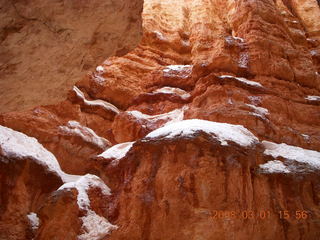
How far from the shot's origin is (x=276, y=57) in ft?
62.8

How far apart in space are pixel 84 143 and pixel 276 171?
9.32 meters

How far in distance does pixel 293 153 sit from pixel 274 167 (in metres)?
1.43

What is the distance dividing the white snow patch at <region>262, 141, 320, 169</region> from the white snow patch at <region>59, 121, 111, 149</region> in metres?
8.23

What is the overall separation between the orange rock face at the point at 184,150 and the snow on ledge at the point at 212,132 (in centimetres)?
6

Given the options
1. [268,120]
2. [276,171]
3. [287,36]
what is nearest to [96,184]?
[276,171]

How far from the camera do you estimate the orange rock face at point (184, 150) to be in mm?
10250

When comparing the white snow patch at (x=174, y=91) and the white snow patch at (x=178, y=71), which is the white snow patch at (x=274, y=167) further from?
the white snow patch at (x=178, y=71)

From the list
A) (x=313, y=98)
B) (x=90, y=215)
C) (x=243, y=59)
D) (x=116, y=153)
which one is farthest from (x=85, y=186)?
(x=313, y=98)

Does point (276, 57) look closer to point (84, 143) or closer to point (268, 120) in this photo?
point (268, 120)

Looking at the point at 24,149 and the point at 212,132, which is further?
the point at 24,149

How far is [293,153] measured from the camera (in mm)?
12508
